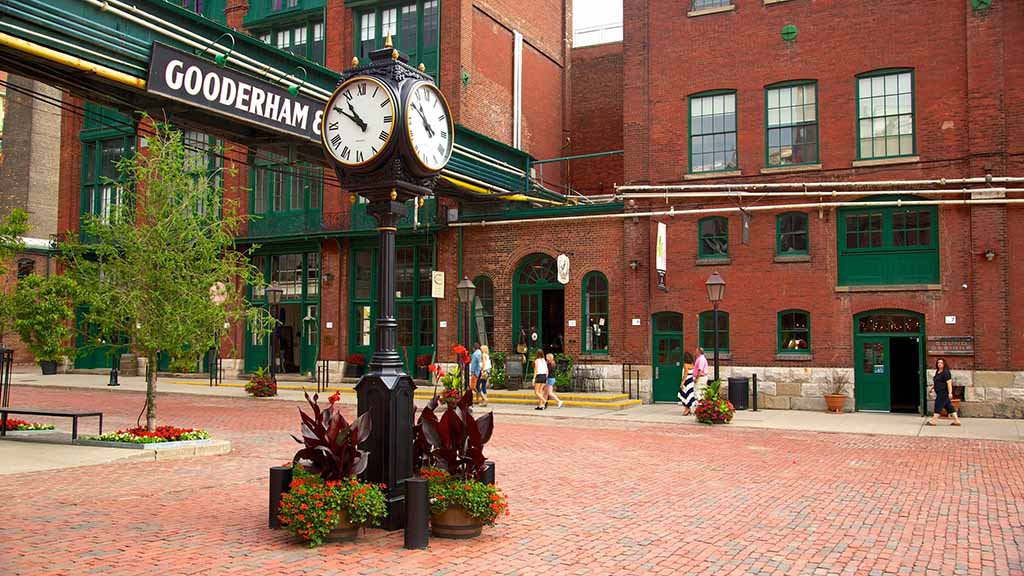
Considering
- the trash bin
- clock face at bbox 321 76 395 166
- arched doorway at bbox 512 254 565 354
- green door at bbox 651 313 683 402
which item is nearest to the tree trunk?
clock face at bbox 321 76 395 166

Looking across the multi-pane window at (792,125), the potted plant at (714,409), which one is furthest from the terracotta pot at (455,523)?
the multi-pane window at (792,125)

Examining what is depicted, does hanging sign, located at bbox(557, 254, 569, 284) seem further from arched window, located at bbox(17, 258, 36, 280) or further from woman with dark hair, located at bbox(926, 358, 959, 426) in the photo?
arched window, located at bbox(17, 258, 36, 280)

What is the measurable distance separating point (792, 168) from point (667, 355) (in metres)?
6.61

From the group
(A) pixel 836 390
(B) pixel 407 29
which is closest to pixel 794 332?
(A) pixel 836 390

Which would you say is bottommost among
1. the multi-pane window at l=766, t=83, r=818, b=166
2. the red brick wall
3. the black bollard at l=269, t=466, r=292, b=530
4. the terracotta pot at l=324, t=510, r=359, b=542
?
the terracotta pot at l=324, t=510, r=359, b=542

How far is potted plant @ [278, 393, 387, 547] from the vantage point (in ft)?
23.3

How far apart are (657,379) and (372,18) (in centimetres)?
1756

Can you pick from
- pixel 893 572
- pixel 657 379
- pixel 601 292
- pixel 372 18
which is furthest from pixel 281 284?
pixel 893 572

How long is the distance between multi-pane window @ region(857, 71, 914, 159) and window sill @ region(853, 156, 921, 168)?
8.4 inches

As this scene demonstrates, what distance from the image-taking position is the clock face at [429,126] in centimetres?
826

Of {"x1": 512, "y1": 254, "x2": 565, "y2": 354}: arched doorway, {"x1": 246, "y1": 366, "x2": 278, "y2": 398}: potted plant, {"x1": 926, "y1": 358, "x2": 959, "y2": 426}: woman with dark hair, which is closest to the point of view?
{"x1": 926, "y1": 358, "x2": 959, "y2": 426}: woman with dark hair

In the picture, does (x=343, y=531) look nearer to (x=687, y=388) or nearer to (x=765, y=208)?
(x=687, y=388)

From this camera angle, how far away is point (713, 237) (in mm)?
25297

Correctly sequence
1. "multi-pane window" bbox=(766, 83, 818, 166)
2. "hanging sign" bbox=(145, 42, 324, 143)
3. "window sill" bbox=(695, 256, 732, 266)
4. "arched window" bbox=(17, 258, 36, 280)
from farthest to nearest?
"arched window" bbox=(17, 258, 36, 280) → "window sill" bbox=(695, 256, 732, 266) → "multi-pane window" bbox=(766, 83, 818, 166) → "hanging sign" bbox=(145, 42, 324, 143)
